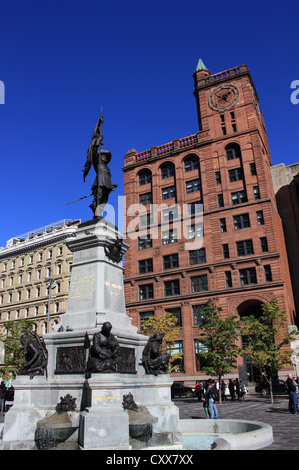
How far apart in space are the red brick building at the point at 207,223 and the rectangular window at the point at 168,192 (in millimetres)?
153

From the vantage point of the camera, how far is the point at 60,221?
6956 centimetres

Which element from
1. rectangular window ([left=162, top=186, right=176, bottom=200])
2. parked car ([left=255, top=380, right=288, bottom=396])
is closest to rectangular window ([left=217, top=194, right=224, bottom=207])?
rectangular window ([left=162, top=186, right=176, bottom=200])

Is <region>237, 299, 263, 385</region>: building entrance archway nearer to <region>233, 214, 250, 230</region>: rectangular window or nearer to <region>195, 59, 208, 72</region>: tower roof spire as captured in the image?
<region>233, 214, 250, 230</region>: rectangular window

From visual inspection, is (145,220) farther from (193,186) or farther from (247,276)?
(247,276)

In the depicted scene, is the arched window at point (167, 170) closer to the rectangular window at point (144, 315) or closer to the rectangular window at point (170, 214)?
the rectangular window at point (170, 214)

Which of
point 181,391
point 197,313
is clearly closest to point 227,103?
point 197,313

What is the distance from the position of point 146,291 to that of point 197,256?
28.6 feet

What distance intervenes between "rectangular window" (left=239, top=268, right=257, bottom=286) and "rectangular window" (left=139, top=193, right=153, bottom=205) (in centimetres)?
1752

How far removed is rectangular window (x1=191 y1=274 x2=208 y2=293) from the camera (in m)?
46.0

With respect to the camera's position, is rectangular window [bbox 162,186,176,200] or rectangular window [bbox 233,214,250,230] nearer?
rectangular window [bbox 233,214,250,230]

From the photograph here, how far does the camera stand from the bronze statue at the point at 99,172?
12844 mm

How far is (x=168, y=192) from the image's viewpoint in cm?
5291

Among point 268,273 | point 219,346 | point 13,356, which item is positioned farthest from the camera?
point 13,356

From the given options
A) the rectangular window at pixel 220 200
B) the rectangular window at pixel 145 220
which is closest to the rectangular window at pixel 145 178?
the rectangular window at pixel 145 220
